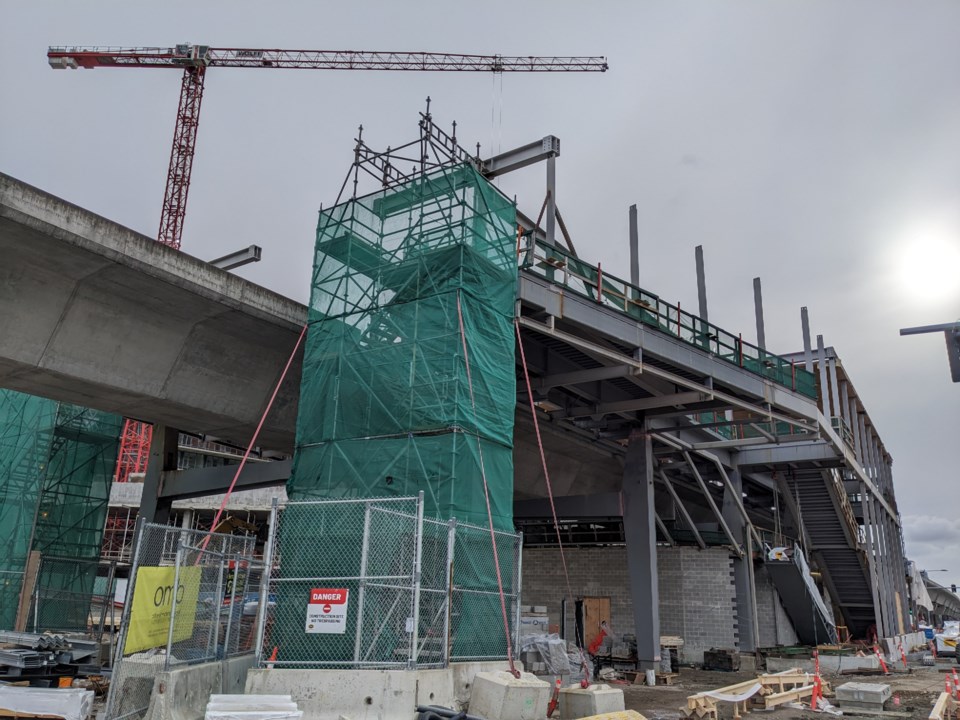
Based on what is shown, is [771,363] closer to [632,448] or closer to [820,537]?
[632,448]

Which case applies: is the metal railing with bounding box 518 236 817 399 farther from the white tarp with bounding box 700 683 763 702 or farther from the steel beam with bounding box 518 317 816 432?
the white tarp with bounding box 700 683 763 702

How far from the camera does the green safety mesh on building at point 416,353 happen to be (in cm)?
1486

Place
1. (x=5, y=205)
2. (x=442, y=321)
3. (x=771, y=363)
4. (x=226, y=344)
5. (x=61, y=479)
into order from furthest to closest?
(x=61, y=479) < (x=771, y=363) < (x=226, y=344) < (x=442, y=321) < (x=5, y=205)

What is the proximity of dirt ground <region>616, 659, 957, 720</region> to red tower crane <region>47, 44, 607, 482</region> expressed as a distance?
70293 mm

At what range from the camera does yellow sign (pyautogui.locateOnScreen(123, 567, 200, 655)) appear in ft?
35.0

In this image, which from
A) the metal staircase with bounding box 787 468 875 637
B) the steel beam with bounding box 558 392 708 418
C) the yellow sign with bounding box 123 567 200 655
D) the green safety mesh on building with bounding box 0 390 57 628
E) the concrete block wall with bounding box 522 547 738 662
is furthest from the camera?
the metal staircase with bounding box 787 468 875 637

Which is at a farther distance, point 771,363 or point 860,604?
point 860,604

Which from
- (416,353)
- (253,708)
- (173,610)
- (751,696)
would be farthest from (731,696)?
(173,610)

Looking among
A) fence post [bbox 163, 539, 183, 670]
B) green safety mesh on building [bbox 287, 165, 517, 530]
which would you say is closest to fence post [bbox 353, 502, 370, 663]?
fence post [bbox 163, 539, 183, 670]

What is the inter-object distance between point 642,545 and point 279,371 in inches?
445

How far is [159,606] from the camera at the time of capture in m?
11.3

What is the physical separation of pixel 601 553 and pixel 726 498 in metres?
5.37

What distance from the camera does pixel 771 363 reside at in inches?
929

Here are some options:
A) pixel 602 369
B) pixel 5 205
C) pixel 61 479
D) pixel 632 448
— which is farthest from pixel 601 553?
pixel 5 205
